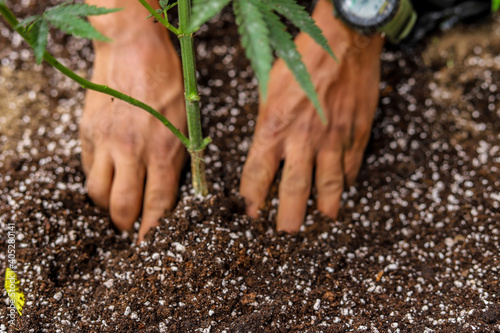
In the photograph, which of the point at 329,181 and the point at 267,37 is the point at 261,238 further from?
the point at 267,37

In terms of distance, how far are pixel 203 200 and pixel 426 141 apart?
783 mm

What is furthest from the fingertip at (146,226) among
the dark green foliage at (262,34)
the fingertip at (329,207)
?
the dark green foliage at (262,34)

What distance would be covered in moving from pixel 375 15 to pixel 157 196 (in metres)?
0.78

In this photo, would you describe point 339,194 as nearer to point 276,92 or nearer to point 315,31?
point 276,92

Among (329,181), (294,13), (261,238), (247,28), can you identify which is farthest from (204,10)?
(329,181)

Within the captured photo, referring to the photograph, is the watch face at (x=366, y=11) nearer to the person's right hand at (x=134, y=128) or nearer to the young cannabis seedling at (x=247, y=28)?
the person's right hand at (x=134, y=128)

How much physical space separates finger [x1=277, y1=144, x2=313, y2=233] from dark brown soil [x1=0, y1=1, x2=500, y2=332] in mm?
35

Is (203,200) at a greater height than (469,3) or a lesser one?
greater

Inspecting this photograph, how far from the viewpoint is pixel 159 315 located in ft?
3.21

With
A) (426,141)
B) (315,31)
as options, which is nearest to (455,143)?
(426,141)

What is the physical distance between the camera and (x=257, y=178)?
1249 millimetres

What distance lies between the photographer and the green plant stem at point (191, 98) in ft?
2.65

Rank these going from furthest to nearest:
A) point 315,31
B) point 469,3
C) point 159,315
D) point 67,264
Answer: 1. point 469,3
2. point 67,264
3. point 159,315
4. point 315,31

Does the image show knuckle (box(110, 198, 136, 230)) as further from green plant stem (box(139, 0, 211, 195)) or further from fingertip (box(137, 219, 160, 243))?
green plant stem (box(139, 0, 211, 195))
